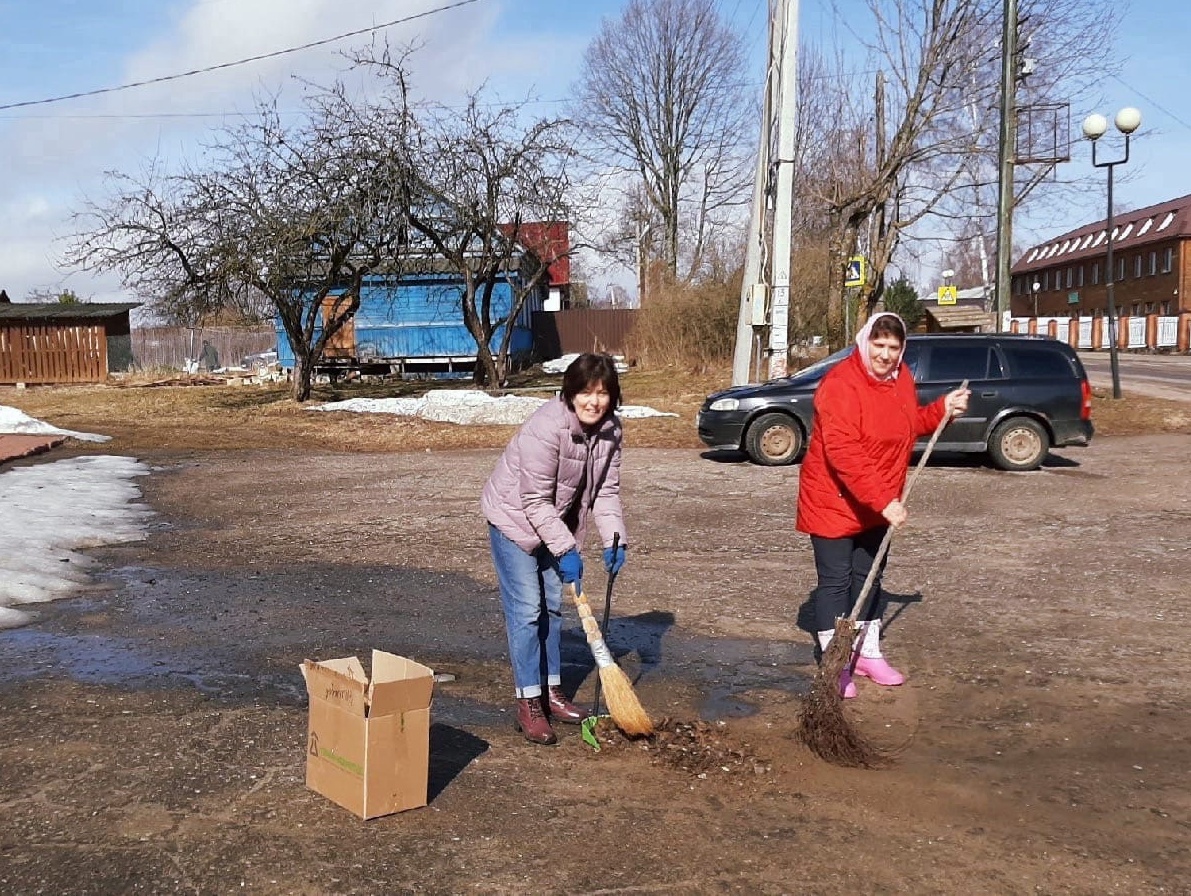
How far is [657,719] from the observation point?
4871mm

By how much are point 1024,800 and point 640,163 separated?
4369 centimetres

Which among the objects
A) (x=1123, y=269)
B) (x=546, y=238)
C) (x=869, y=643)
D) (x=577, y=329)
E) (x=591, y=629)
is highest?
(x=1123, y=269)

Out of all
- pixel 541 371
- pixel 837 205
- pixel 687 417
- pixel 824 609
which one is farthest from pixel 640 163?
pixel 824 609

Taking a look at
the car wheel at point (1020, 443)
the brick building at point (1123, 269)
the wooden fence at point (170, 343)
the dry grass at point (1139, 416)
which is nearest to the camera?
the car wheel at point (1020, 443)

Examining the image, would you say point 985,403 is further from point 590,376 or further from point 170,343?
point 170,343

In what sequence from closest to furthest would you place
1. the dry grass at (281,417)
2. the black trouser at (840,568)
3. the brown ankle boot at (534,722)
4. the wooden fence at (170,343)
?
the brown ankle boot at (534,722), the black trouser at (840,568), the dry grass at (281,417), the wooden fence at (170,343)

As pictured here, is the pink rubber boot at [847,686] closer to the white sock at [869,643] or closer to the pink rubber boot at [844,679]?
the pink rubber boot at [844,679]

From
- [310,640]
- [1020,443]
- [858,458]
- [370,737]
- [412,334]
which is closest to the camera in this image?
[370,737]

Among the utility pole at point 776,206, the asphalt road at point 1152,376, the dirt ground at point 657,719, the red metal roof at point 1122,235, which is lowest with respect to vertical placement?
the dirt ground at point 657,719

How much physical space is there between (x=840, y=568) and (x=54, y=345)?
103 feet

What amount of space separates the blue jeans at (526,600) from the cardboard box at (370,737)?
0.75 m

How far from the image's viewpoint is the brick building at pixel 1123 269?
183 feet

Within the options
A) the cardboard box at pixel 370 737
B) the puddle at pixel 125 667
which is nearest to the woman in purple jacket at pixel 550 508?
the cardboard box at pixel 370 737

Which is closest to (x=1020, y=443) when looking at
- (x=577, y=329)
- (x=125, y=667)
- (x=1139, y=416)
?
(x=1139, y=416)
